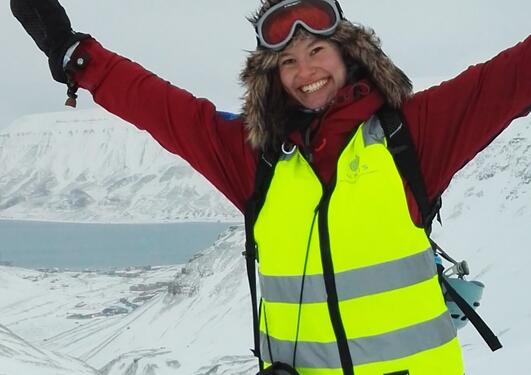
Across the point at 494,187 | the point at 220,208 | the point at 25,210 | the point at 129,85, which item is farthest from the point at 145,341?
the point at 25,210

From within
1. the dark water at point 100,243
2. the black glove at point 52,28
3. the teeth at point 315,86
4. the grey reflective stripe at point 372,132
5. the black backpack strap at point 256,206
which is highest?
the dark water at point 100,243

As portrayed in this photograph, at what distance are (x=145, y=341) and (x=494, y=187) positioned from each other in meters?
22.4

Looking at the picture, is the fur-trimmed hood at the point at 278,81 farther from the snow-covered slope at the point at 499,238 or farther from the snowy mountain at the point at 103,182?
the snowy mountain at the point at 103,182

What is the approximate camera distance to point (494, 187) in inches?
1148

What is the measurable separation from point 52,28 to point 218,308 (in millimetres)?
33498

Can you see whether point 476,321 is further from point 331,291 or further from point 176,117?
point 176,117

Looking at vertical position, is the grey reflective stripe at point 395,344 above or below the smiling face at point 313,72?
below

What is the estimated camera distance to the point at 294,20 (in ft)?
6.53

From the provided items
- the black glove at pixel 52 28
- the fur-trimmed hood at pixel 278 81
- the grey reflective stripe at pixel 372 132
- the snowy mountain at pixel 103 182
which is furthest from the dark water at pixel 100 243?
the grey reflective stripe at pixel 372 132

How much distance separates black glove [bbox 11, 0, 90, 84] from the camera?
2.18 m

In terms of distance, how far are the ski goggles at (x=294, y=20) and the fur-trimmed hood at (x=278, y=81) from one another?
3 centimetres

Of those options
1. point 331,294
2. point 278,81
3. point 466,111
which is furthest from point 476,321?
point 278,81

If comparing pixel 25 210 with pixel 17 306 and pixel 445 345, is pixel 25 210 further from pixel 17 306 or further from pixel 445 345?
pixel 445 345

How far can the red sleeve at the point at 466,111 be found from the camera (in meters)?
1.69
